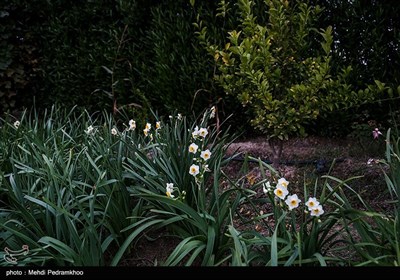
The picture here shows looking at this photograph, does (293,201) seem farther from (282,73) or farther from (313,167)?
(313,167)

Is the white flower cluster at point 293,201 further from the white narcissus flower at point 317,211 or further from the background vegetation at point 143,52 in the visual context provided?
the background vegetation at point 143,52

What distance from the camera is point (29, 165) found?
2.90 meters

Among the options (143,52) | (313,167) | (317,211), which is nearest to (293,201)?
(317,211)

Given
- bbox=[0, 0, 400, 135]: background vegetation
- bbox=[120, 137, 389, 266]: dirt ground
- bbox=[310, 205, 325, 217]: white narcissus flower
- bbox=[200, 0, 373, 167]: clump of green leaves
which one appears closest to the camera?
bbox=[310, 205, 325, 217]: white narcissus flower

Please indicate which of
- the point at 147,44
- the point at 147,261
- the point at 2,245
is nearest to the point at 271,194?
the point at 147,261

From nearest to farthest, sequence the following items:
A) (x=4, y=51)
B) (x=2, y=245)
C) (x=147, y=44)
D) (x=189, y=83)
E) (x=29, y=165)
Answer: (x=2, y=245)
(x=29, y=165)
(x=189, y=83)
(x=147, y=44)
(x=4, y=51)

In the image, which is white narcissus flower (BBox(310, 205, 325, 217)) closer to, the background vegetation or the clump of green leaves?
the clump of green leaves

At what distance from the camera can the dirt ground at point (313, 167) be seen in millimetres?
2441

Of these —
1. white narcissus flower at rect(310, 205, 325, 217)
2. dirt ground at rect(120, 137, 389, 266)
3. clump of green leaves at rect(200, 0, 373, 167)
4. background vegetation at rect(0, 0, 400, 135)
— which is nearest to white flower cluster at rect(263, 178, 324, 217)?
white narcissus flower at rect(310, 205, 325, 217)

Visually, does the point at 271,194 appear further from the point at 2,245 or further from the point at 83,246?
the point at 2,245

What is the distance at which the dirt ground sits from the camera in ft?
8.01

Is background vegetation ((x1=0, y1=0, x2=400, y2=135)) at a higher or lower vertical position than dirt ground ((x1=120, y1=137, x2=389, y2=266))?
higher

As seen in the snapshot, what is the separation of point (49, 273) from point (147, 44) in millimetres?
3206

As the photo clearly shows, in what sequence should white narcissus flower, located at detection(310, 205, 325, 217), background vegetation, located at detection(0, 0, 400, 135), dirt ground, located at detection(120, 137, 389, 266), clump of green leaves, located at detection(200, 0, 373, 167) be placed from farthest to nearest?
background vegetation, located at detection(0, 0, 400, 135)
clump of green leaves, located at detection(200, 0, 373, 167)
dirt ground, located at detection(120, 137, 389, 266)
white narcissus flower, located at detection(310, 205, 325, 217)
